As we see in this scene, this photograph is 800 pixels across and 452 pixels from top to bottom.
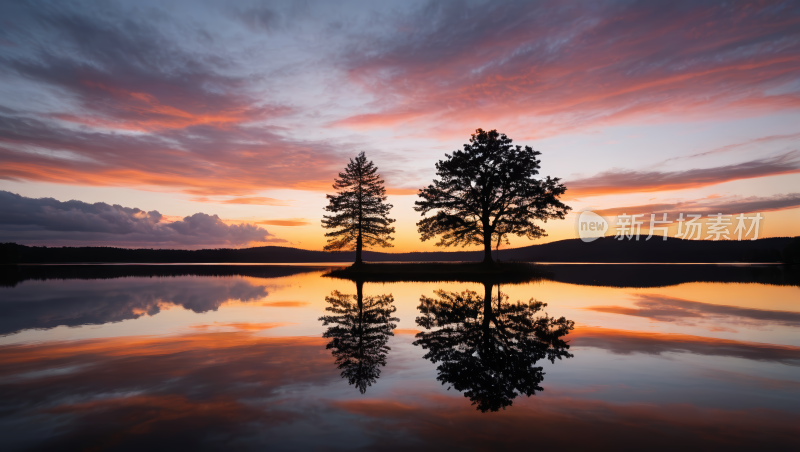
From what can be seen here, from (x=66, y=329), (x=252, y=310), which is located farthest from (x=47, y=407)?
(x=252, y=310)

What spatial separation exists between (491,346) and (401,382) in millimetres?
3846

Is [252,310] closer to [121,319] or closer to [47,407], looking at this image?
[121,319]

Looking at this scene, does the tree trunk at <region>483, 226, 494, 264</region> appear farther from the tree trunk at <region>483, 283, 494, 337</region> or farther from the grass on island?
the tree trunk at <region>483, 283, 494, 337</region>

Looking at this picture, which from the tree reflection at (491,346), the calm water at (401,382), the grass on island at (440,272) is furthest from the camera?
the grass on island at (440,272)

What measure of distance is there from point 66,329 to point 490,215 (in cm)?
3957

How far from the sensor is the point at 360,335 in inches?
493

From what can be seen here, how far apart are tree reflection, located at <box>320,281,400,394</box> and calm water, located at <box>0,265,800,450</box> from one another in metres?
0.08

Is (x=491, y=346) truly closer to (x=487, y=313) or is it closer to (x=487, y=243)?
(x=487, y=313)

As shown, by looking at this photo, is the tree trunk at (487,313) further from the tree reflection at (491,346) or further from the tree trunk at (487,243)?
the tree trunk at (487,243)

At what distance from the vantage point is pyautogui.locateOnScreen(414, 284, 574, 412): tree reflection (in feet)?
24.7

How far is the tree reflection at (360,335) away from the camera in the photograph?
28.4 ft

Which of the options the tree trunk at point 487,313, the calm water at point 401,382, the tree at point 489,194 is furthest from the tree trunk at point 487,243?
the calm water at point 401,382

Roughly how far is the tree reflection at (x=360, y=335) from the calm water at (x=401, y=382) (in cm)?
8

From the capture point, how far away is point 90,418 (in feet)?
20.1
